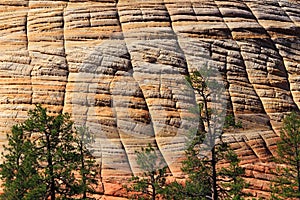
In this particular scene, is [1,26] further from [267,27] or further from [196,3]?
[267,27]

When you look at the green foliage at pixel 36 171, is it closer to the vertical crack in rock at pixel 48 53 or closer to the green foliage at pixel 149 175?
the green foliage at pixel 149 175

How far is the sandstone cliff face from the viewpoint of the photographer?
3769cm

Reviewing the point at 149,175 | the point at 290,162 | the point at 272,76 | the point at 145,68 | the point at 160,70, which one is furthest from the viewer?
the point at 272,76

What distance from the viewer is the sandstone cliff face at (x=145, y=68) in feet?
124

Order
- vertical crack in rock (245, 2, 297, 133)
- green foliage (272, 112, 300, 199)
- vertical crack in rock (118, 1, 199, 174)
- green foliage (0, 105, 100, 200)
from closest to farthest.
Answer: green foliage (0, 105, 100, 200)
green foliage (272, 112, 300, 199)
vertical crack in rock (118, 1, 199, 174)
vertical crack in rock (245, 2, 297, 133)

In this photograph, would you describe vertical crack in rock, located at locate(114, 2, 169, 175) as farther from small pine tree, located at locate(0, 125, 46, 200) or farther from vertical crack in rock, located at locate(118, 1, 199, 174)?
small pine tree, located at locate(0, 125, 46, 200)

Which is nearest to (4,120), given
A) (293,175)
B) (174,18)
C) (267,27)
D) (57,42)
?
(57,42)

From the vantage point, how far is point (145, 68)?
4081 cm

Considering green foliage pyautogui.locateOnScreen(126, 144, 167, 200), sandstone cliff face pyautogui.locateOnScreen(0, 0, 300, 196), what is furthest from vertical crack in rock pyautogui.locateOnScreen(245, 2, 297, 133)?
green foliage pyautogui.locateOnScreen(126, 144, 167, 200)

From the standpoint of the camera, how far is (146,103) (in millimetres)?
39125

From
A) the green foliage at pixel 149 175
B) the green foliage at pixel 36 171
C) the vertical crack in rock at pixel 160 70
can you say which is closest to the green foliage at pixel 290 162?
the green foliage at pixel 149 175

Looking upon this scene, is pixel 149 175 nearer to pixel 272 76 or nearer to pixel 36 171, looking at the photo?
pixel 36 171

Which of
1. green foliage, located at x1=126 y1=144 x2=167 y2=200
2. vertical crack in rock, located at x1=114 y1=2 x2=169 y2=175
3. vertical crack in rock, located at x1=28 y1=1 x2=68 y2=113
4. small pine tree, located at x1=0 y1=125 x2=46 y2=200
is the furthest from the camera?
vertical crack in rock, located at x1=28 y1=1 x2=68 y2=113

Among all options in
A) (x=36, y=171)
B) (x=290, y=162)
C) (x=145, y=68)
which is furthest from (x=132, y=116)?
(x=36, y=171)
